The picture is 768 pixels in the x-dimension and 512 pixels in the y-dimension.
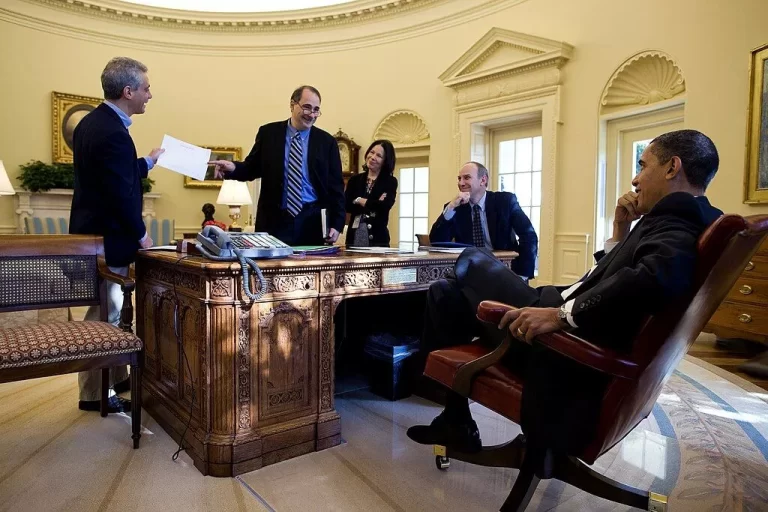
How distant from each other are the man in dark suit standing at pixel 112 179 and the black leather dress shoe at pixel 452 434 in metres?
1.55

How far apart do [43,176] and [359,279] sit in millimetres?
6152

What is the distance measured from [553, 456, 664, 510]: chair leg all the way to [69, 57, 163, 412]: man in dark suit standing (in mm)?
2080

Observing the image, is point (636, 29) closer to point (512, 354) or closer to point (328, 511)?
point (512, 354)

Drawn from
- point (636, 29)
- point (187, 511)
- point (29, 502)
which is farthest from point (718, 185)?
point (29, 502)

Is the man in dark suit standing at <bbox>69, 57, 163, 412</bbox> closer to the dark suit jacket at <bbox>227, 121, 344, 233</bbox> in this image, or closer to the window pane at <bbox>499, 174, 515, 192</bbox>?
the dark suit jacket at <bbox>227, 121, 344, 233</bbox>

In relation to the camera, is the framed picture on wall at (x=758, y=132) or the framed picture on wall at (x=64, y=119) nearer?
the framed picture on wall at (x=758, y=132)

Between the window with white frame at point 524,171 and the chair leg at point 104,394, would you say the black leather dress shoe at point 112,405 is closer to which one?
the chair leg at point 104,394

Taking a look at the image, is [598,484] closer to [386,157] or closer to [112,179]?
[112,179]

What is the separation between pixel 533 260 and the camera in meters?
3.36

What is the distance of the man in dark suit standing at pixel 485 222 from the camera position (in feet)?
11.0

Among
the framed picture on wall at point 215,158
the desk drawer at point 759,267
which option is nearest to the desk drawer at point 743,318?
the desk drawer at point 759,267

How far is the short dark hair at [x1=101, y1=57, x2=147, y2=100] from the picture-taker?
241 cm

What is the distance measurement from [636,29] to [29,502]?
5526mm

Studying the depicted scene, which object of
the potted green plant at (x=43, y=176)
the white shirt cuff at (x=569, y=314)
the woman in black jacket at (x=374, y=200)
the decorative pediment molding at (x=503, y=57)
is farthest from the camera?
the potted green plant at (x=43, y=176)
